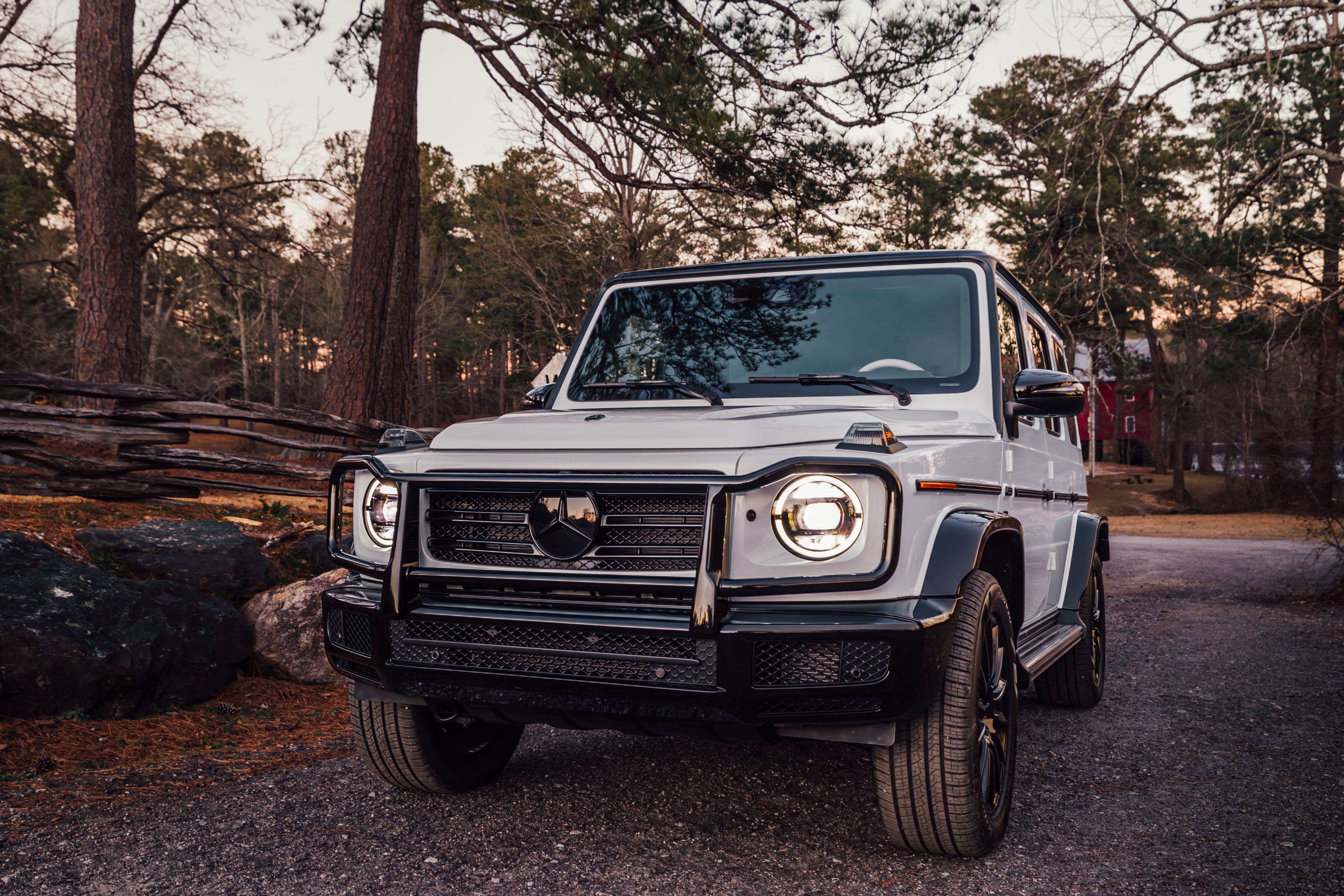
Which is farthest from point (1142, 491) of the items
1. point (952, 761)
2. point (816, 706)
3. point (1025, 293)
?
point (816, 706)

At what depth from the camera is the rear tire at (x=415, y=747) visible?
3607 millimetres

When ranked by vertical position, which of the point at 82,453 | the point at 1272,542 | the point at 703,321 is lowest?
the point at 1272,542

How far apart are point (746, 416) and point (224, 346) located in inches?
1620

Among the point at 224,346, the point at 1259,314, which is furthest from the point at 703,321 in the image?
the point at 224,346

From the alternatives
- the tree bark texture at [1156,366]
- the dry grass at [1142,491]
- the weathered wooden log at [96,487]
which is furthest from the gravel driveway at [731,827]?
the tree bark texture at [1156,366]

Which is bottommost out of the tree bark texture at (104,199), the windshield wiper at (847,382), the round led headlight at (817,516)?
the round led headlight at (817,516)

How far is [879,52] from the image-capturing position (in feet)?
35.3

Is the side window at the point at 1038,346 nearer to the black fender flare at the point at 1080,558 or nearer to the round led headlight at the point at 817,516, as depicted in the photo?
the black fender flare at the point at 1080,558

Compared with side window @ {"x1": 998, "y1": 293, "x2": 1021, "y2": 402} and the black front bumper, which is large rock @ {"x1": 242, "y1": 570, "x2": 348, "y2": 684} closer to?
the black front bumper

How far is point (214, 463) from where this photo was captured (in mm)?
8055

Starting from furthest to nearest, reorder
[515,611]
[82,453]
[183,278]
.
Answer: [183,278]
[82,453]
[515,611]

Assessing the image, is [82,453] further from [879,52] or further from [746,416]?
[879,52]

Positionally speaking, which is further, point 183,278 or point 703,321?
point 183,278

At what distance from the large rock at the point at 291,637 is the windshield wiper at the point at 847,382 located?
338cm
